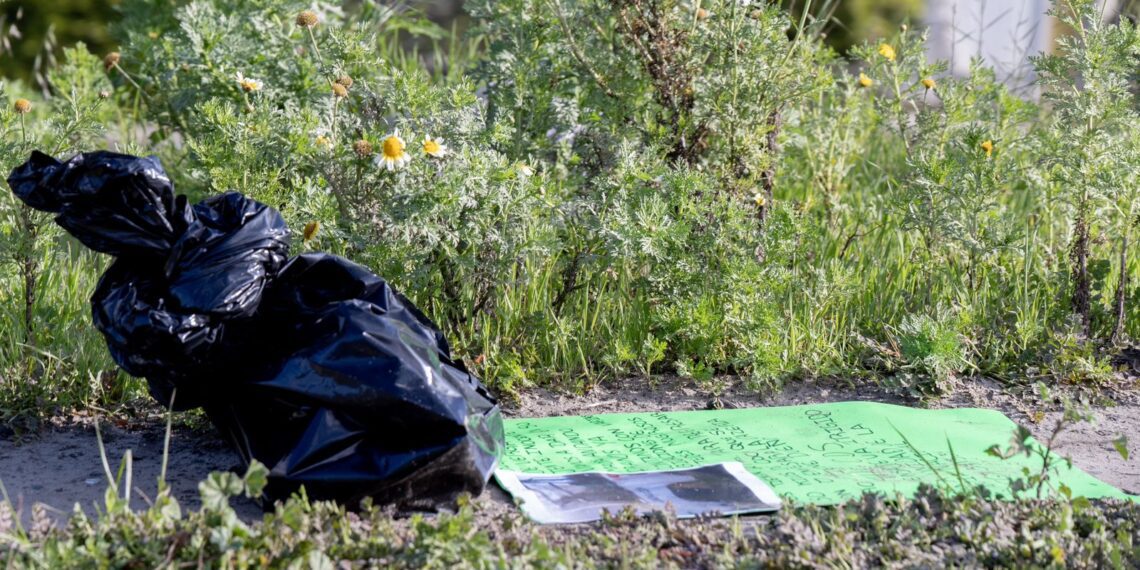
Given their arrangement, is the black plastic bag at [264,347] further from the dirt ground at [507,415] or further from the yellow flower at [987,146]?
the yellow flower at [987,146]

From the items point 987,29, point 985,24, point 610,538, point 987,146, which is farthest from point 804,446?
point 985,24

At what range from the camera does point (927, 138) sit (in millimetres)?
3855

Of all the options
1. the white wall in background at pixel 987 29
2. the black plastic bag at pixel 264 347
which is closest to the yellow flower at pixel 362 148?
the black plastic bag at pixel 264 347

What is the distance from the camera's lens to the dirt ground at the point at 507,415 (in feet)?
8.27

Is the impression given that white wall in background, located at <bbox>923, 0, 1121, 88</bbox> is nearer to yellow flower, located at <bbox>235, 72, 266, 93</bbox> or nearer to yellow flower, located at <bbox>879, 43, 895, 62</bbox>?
yellow flower, located at <bbox>879, 43, 895, 62</bbox>

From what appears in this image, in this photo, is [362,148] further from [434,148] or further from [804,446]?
[804,446]

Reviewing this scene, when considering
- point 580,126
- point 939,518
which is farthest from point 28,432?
point 939,518

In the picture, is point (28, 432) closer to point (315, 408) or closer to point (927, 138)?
point (315, 408)

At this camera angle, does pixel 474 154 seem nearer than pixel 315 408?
No

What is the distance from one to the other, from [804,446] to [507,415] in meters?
0.78

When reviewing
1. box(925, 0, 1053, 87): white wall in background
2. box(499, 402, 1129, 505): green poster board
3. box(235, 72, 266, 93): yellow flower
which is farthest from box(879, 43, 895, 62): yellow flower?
box(925, 0, 1053, 87): white wall in background

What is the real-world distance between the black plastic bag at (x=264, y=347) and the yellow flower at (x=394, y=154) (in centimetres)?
43

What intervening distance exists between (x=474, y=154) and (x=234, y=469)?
96cm

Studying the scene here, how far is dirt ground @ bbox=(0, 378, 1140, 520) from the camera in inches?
99.2
